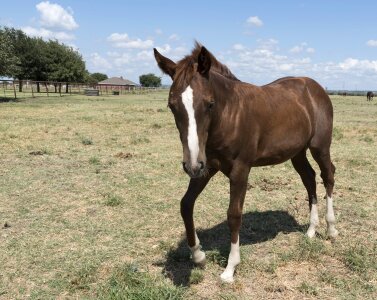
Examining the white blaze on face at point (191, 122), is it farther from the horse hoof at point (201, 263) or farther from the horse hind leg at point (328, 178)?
the horse hind leg at point (328, 178)

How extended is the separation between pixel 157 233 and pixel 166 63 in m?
2.65

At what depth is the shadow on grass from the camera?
4386 mm

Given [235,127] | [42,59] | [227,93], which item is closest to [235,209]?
[235,127]

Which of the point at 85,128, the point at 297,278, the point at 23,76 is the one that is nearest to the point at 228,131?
the point at 297,278

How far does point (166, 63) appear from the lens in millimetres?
3662

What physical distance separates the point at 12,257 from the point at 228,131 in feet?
9.76

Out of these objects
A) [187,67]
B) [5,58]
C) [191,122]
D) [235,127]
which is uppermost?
[5,58]

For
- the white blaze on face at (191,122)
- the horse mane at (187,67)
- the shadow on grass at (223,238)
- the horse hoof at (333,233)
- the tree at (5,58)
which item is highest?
the tree at (5,58)

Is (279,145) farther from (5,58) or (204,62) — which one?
(5,58)

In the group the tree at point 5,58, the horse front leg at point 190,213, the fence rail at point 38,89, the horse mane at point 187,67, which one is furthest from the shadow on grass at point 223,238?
the tree at point 5,58

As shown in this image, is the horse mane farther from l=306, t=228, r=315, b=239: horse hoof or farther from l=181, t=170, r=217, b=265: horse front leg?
l=306, t=228, r=315, b=239: horse hoof

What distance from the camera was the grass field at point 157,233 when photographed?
398cm

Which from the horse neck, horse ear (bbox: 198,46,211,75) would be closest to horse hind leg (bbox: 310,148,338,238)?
the horse neck

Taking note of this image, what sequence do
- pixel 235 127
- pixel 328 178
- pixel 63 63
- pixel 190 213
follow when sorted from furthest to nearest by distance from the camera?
pixel 63 63, pixel 328 178, pixel 190 213, pixel 235 127
